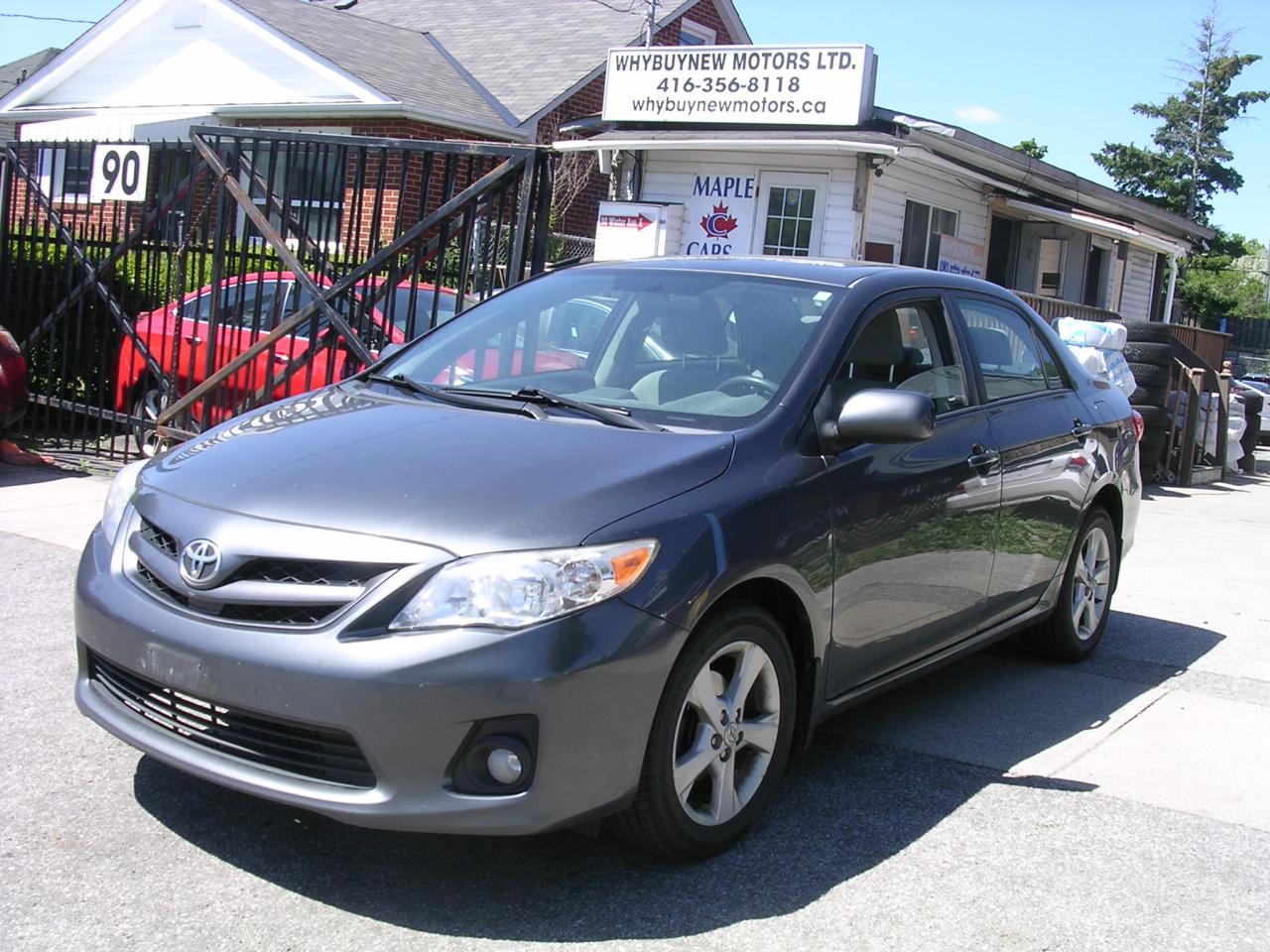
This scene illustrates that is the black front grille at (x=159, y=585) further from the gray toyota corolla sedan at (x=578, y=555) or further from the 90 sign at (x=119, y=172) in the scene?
the 90 sign at (x=119, y=172)

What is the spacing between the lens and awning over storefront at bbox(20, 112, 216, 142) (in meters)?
19.7

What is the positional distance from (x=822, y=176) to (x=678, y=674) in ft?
42.6

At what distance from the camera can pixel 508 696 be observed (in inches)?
120

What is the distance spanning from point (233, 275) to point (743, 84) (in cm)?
809

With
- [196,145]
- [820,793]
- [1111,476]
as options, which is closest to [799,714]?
[820,793]

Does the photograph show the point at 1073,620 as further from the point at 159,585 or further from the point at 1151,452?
the point at 1151,452

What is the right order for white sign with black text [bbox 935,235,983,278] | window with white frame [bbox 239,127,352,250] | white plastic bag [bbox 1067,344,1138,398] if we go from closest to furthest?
window with white frame [bbox 239,127,352,250] → white plastic bag [bbox 1067,344,1138,398] → white sign with black text [bbox 935,235,983,278]

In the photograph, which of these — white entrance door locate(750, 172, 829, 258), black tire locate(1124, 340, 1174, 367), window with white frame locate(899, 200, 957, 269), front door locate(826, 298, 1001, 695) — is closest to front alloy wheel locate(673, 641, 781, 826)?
front door locate(826, 298, 1001, 695)

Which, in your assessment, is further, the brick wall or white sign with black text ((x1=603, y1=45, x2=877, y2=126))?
the brick wall

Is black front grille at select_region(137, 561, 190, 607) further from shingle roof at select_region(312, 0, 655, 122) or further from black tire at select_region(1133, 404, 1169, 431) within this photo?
shingle roof at select_region(312, 0, 655, 122)

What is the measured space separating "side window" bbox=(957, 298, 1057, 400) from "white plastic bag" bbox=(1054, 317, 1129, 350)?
7.26m

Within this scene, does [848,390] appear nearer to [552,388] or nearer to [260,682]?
[552,388]

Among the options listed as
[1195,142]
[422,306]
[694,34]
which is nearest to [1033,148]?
[1195,142]

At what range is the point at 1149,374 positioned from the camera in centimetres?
1370
